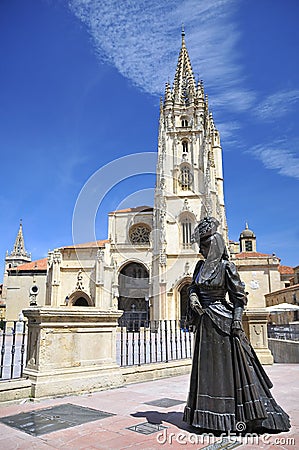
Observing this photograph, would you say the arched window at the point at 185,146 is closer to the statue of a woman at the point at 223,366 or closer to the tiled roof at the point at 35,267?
the tiled roof at the point at 35,267

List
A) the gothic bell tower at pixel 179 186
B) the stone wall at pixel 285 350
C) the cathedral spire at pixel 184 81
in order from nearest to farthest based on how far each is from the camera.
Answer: the stone wall at pixel 285 350 < the gothic bell tower at pixel 179 186 < the cathedral spire at pixel 184 81

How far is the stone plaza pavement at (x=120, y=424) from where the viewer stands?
3568 mm

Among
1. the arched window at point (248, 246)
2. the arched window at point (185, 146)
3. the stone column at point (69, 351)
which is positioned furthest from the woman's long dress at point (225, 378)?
the arched window at point (248, 246)

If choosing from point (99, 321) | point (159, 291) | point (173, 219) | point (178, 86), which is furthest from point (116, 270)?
point (99, 321)

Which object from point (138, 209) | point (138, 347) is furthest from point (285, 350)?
point (138, 209)

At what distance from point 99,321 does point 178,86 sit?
45453mm

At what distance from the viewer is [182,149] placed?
4231cm

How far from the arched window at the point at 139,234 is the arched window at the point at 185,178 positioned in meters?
6.68

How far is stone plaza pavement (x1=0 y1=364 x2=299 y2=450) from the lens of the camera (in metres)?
3.57

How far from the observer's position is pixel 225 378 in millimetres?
3768

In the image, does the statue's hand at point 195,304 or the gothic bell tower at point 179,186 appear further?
the gothic bell tower at point 179,186

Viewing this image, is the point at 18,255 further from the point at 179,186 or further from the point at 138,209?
the point at 179,186

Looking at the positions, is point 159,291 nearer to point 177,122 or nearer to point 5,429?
point 177,122

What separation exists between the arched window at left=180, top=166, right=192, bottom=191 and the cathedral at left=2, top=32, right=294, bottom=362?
0.11m
